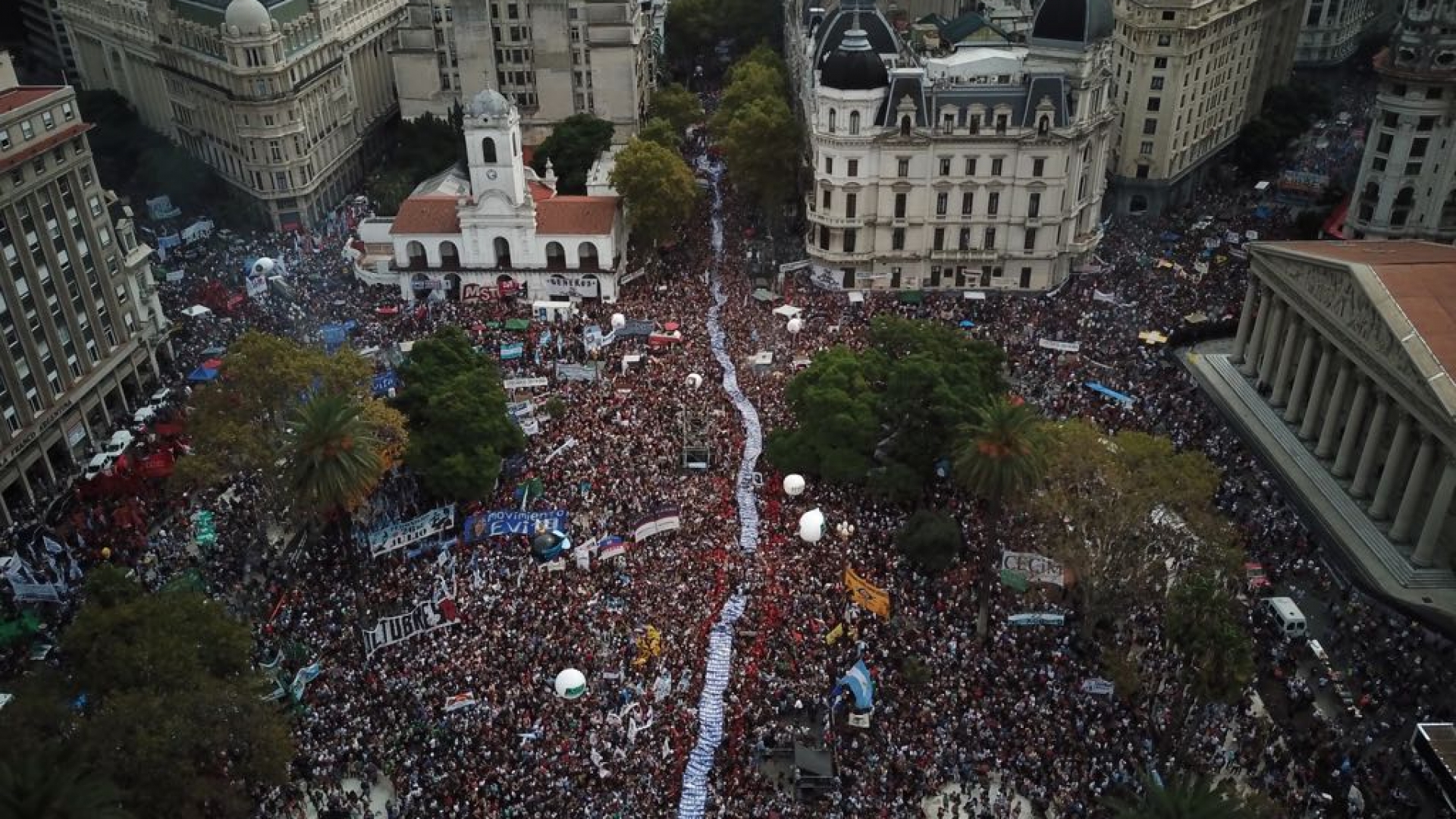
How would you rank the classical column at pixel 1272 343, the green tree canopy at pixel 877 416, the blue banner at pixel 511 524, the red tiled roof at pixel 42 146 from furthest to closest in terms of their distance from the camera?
1. the classical column at pixel 1272 343
2. the red tiled roof at pixel 42 146
3. the green tree canopy at pixel 877 416
4. the blue banner at pixel 511 524

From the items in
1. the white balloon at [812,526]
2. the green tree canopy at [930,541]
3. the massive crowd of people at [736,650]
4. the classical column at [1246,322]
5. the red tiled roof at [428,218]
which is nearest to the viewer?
the massive crowd of people at [736,650]

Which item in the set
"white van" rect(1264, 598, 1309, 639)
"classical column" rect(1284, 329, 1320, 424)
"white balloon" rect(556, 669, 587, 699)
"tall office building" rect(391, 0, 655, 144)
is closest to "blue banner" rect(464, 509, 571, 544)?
"white balloon" rect(556, 669, 587, 699)

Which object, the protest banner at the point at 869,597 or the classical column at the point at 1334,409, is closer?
the protest banner at the point at 869,597

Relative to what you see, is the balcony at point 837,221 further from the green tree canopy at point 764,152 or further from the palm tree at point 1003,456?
the palm tree at point 1003,456

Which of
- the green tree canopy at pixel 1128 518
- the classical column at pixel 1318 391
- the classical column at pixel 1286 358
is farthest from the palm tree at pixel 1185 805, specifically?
the classical column at pixel 1286 358

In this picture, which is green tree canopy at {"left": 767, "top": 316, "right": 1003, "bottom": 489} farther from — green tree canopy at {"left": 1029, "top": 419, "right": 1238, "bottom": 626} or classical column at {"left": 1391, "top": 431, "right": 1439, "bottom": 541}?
classical column at {"left": 1391, "top": 431, "right": 1439, "bottom": 541}

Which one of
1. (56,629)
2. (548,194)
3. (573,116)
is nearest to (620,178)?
(548,194)
